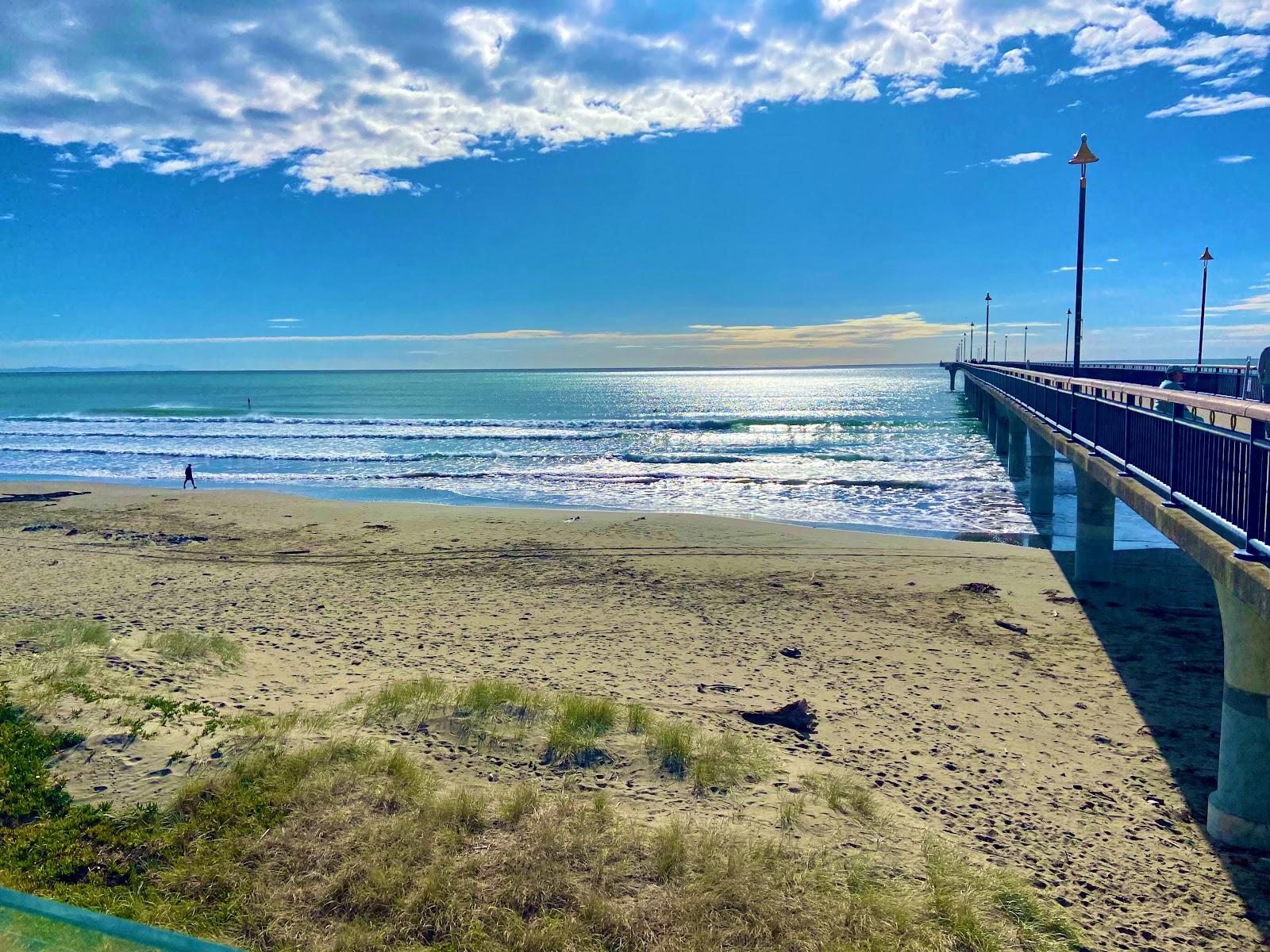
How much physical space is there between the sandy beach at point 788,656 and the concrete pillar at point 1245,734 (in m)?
0.26

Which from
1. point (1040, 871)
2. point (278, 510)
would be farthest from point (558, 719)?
point (278, 510)

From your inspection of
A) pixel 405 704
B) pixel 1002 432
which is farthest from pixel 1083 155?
pixel 1002 432

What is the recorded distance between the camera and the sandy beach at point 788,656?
6.09m

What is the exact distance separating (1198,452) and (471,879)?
7.18 meters

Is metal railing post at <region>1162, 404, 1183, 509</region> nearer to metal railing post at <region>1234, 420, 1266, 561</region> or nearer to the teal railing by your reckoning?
metal railing post at <region>1234, 420, 1266, 561</region>

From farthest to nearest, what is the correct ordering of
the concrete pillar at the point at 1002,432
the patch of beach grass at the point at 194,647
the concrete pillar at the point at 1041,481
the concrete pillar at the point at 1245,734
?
the concrete pillar at the point at 1002,432 < the concrete pillar at the point at 1041,481 < the patch of beach grass at the point at 194,647 < the concrete pillar at the point at 1245,734

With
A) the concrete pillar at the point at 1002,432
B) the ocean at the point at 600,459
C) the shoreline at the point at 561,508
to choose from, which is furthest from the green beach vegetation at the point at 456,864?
the concrete pillar at the point at 1002,432

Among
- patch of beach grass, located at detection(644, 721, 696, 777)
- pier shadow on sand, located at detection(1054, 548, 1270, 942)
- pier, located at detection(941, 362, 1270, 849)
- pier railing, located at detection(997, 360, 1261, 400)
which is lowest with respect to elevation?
pier shadow on sand, located at detection(1054, 548, 1270, 942)

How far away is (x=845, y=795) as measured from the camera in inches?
253

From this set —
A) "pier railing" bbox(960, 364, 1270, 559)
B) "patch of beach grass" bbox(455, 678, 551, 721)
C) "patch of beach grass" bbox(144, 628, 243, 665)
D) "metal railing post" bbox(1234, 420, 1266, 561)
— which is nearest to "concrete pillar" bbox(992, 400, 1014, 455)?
"pier railing" bbox(960, 364, 1270, 559)

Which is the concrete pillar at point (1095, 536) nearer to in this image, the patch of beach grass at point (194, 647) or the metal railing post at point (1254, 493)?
the metal railing post at point (1254, 493)

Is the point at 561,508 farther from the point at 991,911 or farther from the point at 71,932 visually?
the point at 71,932

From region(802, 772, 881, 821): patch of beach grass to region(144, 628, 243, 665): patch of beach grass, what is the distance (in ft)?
22.3

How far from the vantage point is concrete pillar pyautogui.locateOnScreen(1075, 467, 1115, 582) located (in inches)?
559
